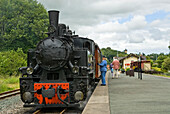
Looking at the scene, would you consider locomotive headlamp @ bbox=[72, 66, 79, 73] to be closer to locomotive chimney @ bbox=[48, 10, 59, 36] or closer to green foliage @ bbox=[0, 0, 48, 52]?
locomotive chimney @ bbox=[48, 10, 59, 36]

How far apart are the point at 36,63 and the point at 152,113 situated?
4.41 m

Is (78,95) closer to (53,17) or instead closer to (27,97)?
(27,97)

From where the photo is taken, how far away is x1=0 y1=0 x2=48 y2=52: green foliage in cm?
3159

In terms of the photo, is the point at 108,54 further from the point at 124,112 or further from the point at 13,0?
the point at 124,112

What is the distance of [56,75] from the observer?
7.62m

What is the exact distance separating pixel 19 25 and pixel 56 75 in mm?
26761

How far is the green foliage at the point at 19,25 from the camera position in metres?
31.6

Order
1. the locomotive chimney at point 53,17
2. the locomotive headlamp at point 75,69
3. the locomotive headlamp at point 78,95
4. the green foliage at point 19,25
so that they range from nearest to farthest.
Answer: the locomotive headlamp at point 78,95, the locomotive headlamp at point 75,69, the locomotive chimney at point 53,17, the green foliage at point 19,25

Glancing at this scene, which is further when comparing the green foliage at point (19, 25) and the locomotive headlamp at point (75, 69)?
the green foliage at point (19, 25)

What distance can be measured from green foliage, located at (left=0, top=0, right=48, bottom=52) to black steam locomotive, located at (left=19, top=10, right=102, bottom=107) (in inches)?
954

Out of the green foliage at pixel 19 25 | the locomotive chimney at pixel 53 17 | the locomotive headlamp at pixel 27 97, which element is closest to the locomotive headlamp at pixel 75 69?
the locomotive headlamp at pixel 27 97

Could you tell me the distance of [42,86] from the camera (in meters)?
7.02

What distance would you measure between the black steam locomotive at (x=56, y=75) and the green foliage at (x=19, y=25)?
24.2 metres

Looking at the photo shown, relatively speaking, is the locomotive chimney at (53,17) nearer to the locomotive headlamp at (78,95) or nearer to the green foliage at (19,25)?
the locomotive headlamp at (78,95)
